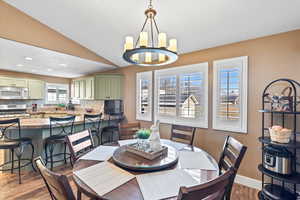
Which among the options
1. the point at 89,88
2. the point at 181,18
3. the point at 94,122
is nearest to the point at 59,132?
the point at 94,122

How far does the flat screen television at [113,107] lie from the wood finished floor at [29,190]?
97.4 inches

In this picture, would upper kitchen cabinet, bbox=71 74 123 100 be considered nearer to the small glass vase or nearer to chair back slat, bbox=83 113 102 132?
chair back slat, bbox=83 113 102 132

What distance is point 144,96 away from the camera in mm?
4027

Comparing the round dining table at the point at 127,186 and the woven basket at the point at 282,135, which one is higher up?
the woven basket at the point at 282,135

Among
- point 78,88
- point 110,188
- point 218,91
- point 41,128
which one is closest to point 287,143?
point 218,91

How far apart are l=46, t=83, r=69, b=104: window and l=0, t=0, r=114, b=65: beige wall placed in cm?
371

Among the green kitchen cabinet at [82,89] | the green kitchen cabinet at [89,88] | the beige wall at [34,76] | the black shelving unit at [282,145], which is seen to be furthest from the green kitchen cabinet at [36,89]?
the black shelving unit at [282,145]

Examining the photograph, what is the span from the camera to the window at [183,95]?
9.86 ft

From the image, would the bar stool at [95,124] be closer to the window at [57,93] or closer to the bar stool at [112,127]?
the bar stool at [112,127]

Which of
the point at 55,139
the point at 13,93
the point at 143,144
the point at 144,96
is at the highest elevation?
the point at 13,93

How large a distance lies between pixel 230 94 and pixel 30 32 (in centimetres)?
374

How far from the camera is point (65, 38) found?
10.8 feet

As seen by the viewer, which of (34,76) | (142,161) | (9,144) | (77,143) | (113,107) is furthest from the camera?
(34,76)

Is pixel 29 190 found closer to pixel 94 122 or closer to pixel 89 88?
pixel 94 122
